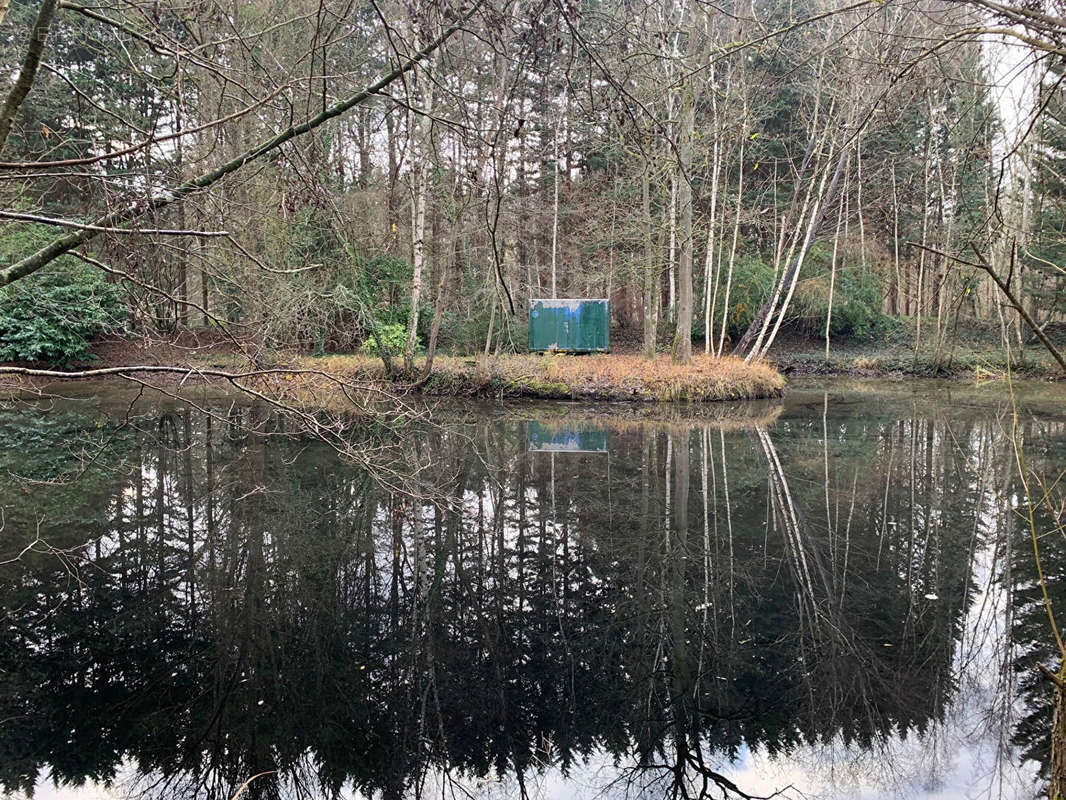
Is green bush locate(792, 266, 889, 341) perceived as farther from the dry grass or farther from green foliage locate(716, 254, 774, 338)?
the dry grass

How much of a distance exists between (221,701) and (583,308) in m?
18.2

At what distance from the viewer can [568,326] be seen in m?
21.0

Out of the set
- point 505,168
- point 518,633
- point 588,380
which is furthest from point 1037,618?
point 588,380

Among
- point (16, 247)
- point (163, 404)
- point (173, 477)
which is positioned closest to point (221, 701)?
point (173, 477)

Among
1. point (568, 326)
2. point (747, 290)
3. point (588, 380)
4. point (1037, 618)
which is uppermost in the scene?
point (747, 290)

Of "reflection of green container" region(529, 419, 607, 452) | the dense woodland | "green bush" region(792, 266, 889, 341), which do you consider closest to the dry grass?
the dense woodland

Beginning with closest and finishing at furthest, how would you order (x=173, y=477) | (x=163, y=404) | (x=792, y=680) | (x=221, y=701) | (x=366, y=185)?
(x=221, y=701), (x=792, y=680), (x=173, y=477), (x=163, y=404), (x=366, y=185)

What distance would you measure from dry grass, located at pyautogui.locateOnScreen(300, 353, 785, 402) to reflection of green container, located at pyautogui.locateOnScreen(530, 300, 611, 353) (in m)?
5.11

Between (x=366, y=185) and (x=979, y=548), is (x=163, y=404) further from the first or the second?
(x=979, y=548)

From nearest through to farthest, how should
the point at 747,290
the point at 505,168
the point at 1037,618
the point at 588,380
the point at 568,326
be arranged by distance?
the point at 505,168 → the point at 1037,618 → the point at 588,380 → the point at 568,326 → the point at 747,290

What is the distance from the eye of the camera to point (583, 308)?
20891 mm

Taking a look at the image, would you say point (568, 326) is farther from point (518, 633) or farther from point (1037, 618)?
point (518, 633)

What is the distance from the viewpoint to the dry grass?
48.9 ft

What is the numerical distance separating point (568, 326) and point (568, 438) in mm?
10728
